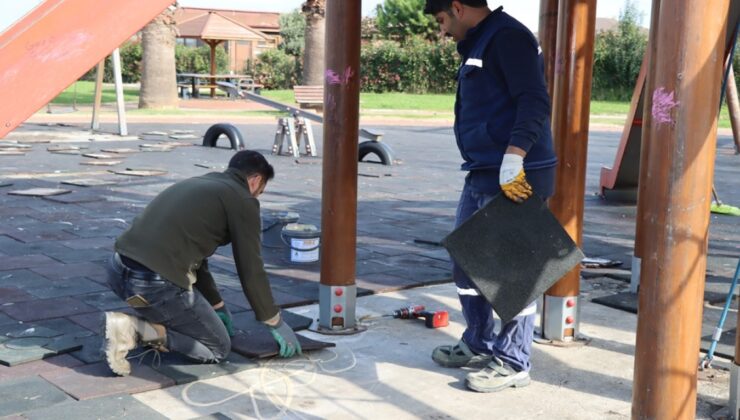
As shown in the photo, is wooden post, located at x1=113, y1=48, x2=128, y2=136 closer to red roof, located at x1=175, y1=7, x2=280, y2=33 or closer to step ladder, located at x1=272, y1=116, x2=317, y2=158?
step ladder, located at x1=272, y1=116, x2=317, y2=158

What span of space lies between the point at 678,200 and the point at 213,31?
33071 mm

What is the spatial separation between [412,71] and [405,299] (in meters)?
36.3

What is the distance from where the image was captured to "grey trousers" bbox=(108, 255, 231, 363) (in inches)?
177

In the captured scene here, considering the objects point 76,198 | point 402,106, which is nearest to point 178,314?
point 76,198

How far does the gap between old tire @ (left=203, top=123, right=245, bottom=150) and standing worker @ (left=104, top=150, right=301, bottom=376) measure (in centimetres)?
1141

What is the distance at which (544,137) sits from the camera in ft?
14.1

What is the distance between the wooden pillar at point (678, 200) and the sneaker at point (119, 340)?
2.43m

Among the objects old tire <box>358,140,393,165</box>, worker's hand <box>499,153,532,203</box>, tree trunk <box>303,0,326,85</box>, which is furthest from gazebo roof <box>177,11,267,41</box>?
worker's hand <box>499,153,532,203</box>

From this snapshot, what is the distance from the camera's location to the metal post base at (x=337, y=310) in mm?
5195

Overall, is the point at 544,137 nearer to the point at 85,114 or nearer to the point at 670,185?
the point at 670,185

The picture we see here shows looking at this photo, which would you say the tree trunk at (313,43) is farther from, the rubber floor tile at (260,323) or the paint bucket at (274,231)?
the rubber floor tile at (260,323)

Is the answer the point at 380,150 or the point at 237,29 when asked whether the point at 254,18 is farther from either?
the point at 380,150

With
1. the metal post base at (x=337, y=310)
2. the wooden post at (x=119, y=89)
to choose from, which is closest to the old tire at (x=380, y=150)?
the wooden post at (x=119, y=89)

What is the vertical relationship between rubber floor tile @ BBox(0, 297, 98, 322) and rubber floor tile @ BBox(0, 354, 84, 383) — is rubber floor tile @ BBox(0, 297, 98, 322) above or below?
above
